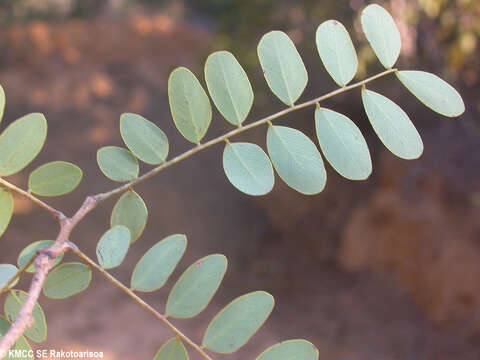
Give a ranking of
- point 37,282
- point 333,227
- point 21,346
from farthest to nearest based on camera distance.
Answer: point 333,227 → point 21,346 → point 37,282

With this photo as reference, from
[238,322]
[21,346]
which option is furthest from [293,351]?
[21,346]

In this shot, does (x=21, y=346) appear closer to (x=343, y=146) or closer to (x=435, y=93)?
(x=343, y=146)

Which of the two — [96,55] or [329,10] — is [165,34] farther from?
[329,10]

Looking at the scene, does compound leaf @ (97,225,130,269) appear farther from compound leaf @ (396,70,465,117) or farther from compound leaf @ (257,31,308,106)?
compound leaf @ (396,70,465,117)

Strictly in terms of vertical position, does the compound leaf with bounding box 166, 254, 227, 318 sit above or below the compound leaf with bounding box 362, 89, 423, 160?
below

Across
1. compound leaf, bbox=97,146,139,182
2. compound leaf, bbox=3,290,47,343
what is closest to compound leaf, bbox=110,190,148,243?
compound leaf, bbox=97,146,139,182

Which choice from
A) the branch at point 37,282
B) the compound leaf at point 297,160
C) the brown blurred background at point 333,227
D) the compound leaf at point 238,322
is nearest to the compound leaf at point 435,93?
the compound leaf at point 297,160
